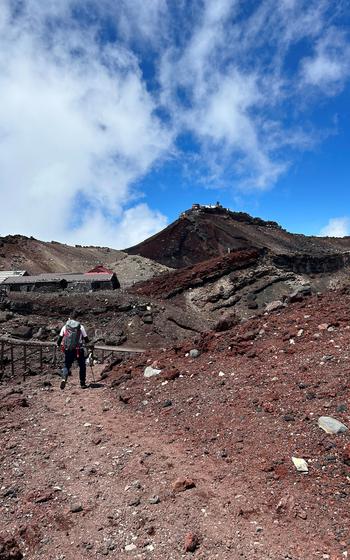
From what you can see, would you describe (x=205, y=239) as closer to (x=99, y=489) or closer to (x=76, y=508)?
(x=99, y=489)

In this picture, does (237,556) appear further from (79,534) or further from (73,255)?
(73,255)

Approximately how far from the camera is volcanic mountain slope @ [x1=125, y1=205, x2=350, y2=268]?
56312mm

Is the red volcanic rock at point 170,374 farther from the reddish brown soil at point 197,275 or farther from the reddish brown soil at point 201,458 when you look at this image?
the reddish brown soil at point 197,275

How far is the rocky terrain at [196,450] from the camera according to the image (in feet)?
12.3

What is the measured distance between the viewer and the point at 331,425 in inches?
185

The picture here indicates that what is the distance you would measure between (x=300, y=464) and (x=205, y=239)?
53.2 m

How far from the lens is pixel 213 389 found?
21.9 feet

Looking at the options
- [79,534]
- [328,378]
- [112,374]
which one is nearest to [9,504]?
[79,534]

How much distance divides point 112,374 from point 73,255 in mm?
50947

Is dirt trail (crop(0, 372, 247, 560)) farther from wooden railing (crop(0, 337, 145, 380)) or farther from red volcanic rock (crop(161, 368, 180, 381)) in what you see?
wooden railing (crop(0, 337, 145, 380))

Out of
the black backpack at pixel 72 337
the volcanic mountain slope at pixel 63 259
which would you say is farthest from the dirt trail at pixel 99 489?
the volcanic mountain slope at pixel 63 259

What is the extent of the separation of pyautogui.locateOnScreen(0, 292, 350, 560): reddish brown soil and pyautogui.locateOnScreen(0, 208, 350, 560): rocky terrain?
16mm

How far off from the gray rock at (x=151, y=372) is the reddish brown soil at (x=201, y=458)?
0.58 ft

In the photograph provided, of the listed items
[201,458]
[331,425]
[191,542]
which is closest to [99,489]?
[201,458]
